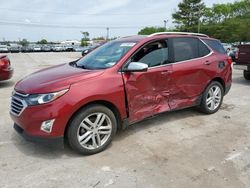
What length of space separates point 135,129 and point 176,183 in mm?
1708

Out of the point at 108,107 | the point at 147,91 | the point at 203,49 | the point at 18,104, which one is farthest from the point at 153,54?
the point at 18,104

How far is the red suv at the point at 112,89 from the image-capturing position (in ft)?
11.1

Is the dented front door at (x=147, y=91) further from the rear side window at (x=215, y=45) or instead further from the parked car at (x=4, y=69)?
the parked car at (x=4, y=69)

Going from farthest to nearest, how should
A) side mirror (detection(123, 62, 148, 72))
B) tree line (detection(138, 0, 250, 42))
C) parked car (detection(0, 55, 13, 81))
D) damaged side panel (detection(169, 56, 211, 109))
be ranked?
tree line (detection(138, 0, 250, 42)) < parked car (detection(0, 55, 13, 81)) < damaged side panel (detection(169, 56, 211, 109)) < side mirror (detection(123, 62, 148, 72))

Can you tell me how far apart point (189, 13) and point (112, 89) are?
69221 millimetres

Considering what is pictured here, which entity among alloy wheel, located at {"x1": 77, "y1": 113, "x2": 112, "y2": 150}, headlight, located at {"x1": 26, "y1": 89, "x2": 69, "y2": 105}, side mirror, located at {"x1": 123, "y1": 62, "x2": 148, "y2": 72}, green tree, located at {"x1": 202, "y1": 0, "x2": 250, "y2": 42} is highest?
green tree, located at {"x1": 202, "y1": 0, "x2": 250, "y2": 42}

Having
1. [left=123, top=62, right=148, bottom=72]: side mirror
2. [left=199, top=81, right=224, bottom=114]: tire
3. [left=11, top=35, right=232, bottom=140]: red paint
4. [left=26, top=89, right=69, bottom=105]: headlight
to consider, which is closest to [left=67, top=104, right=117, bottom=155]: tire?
[left=11, top=35, right=232, bottom=140]: red paint

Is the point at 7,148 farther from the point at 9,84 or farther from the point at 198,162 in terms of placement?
the point at 9,84

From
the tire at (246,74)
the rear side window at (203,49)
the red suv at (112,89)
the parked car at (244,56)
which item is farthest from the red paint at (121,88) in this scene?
the tire at (246,74)

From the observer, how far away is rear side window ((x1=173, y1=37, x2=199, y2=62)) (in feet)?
15.3

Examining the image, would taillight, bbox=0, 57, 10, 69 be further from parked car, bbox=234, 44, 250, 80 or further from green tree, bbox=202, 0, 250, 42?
green tree, bbox=202, 0, 250, 42

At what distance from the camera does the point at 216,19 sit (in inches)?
3049

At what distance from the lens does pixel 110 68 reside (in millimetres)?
3793

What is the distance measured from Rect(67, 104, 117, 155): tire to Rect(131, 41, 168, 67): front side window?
3.28ft
